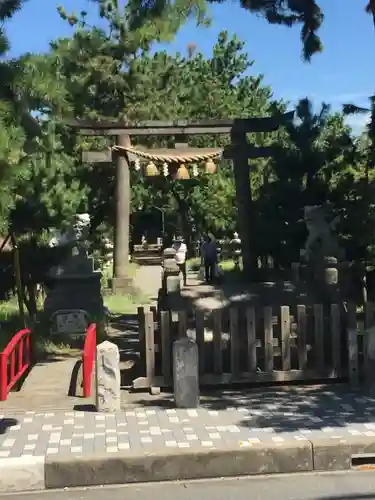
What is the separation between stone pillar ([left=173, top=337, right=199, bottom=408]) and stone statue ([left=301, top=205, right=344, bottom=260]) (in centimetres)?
736

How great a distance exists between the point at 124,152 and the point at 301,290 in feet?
16.7

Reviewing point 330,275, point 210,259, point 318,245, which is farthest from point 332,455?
point 210,259

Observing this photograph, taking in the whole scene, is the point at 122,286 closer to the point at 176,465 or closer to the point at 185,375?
the point at 185,375

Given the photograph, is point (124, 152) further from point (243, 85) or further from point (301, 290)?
point (243, 85)

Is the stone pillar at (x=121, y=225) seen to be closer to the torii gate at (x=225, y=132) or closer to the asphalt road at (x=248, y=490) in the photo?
the torii gate at (x=225, y=132)

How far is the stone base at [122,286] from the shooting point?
22125 mm

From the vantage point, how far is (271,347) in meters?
8.76

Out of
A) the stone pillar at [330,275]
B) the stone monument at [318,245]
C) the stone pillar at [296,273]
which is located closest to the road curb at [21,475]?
the stone pillar at [330,275]

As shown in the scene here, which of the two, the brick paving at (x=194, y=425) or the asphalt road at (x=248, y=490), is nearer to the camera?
the asphalt road at (x=248, y=490)

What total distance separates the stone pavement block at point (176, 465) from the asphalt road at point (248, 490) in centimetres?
9

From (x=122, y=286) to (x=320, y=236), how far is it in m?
8.64

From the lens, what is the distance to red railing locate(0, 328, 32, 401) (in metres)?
8.23

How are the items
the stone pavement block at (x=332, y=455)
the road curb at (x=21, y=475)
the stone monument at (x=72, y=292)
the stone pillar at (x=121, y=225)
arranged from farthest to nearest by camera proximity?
the stone pillar at (x=121, y=225)
the stone monument at (x=72, y=292)
the stone pavement block at (x=332, y=455)
the road curb at (x=21, y=475)

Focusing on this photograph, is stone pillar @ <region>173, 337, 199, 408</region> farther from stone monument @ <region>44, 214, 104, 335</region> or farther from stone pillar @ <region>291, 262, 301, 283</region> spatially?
stone pillar @ <region>291, 262, 301, 283</region>
